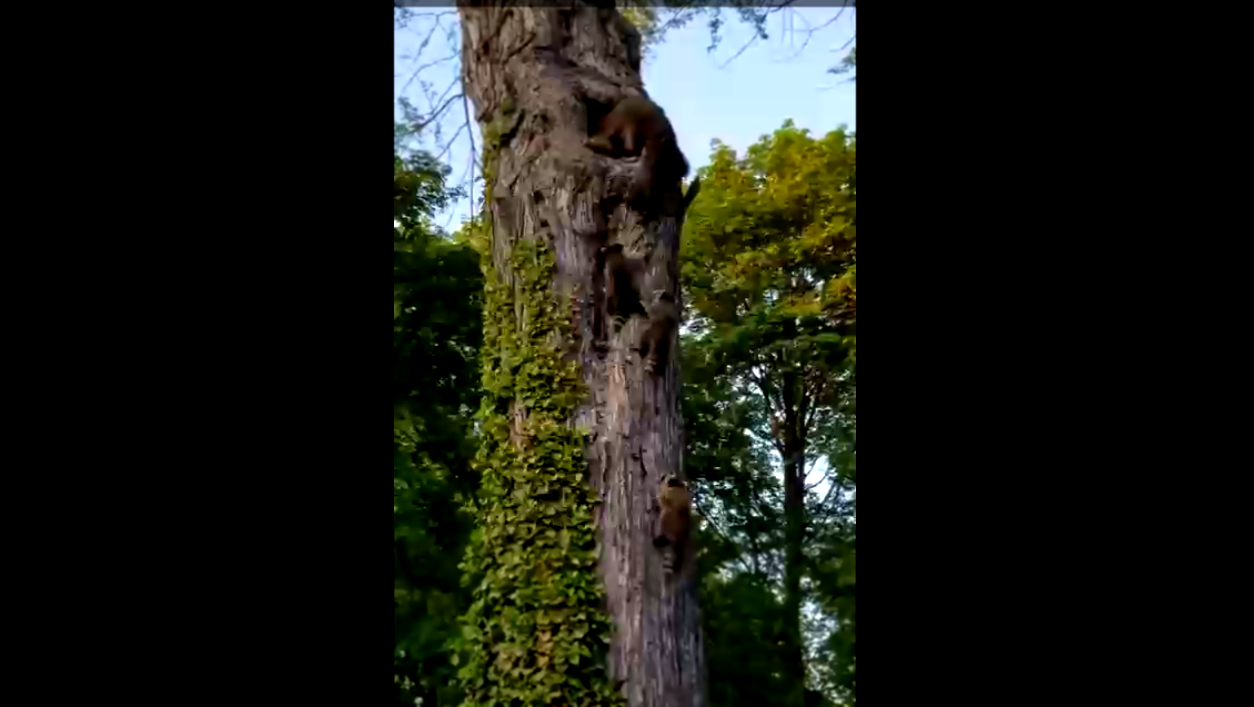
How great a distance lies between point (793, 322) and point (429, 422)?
2422mm

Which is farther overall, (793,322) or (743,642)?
(793,322)

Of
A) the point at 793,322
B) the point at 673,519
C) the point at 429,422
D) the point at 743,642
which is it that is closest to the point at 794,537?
the point at 743,642

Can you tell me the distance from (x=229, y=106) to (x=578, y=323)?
48.2 inches

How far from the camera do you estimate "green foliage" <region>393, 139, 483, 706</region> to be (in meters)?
4.10

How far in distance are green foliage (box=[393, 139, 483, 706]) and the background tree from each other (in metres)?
1.41

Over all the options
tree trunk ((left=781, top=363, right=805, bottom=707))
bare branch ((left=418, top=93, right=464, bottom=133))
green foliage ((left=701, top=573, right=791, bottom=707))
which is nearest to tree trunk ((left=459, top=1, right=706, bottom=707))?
bare branch ((left=418, top=93, right=464, bottom=133))

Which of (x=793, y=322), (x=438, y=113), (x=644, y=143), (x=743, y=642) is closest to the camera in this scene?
(x=644, y=143)

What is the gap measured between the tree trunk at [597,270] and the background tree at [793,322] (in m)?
2.45

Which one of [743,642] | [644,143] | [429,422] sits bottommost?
[743,642]

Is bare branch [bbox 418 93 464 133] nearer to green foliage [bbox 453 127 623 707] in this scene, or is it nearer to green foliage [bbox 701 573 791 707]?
green foliage [bbox 453 127 623 707]

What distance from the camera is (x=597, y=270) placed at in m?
2.30

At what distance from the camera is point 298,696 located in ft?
3.71

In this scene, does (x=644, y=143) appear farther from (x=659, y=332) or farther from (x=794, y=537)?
(x=794, y=537)
